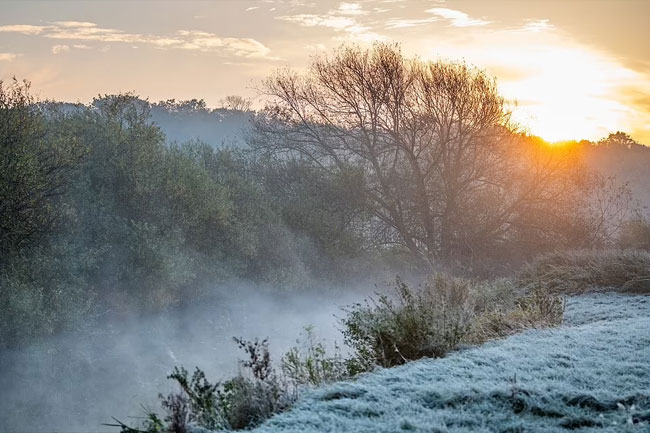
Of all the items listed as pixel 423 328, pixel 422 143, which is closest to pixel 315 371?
pixel 423 328

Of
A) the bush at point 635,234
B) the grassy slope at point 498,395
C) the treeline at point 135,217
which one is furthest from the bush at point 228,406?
the bush at point 635,234

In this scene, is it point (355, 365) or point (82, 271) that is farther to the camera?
point (82, 271)

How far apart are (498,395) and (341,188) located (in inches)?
819

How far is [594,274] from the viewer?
611 inches

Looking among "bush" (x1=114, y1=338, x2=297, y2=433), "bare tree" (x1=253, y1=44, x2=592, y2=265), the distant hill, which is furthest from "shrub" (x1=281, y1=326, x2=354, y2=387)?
the distant hill

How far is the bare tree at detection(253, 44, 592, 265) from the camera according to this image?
81.6 ft

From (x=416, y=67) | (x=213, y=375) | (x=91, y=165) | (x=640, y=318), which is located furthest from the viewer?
(x=416, y=67)

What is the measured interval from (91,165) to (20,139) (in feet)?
11.8

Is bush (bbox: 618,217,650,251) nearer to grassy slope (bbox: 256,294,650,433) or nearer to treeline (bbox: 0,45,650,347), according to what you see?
treeline (bbox: 0,45,650,347)

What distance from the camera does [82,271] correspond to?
58.7ft

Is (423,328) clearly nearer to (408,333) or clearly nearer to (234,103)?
(408,333)

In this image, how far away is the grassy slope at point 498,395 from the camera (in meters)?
5.05

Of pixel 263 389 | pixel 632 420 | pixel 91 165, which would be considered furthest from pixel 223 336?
pixel 632 420

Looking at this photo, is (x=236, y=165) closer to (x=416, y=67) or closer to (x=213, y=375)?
(x=416, y=67)
